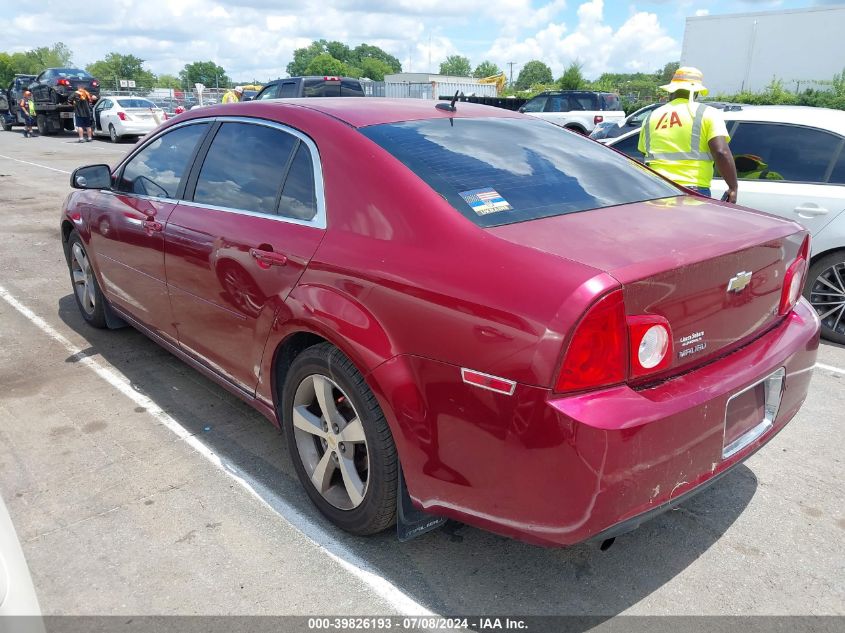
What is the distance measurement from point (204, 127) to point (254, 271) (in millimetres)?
1158

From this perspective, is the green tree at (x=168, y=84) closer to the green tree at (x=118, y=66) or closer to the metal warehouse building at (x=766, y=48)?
the green tree at (x=118, y=66)

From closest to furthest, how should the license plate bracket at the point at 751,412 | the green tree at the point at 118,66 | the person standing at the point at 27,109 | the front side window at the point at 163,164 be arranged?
the license plate bracket at the point at 751,412
the front side window at the point at 163,164
the person standing at the point at 27,109
the green tree at the point at 118,66

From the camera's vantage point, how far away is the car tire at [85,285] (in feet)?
16.1

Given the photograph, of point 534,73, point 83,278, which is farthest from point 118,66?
point 83,278

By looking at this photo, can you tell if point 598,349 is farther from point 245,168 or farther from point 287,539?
point 245,168

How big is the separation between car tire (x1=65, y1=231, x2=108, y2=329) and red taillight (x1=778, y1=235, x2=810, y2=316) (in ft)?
14.0

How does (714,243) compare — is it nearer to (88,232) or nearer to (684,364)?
(684,364)

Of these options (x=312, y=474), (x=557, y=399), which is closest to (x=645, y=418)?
(x=557, y=399)

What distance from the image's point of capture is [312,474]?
292 centimetres

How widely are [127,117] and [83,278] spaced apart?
1901 centimetres

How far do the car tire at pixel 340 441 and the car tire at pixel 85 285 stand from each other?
2.64 meters

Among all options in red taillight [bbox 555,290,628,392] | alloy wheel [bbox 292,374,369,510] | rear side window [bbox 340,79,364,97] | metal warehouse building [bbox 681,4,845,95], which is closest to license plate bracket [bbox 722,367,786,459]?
red taillight [bbox 555,290,628,392]

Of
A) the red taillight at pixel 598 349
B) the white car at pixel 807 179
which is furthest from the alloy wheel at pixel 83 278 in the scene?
the white car at pixel 807 179

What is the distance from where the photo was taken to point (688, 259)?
2.18 metres
